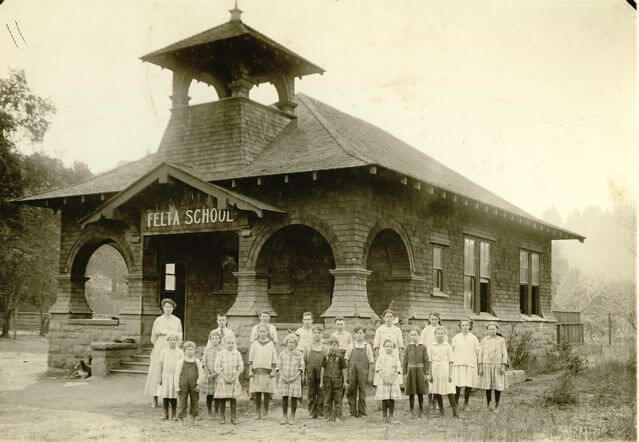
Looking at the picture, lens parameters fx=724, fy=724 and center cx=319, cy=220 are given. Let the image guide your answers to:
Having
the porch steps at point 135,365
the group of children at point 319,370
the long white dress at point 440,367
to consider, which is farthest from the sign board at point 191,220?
the long white dress at point 440,367

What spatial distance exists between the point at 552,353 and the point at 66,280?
16.2 m

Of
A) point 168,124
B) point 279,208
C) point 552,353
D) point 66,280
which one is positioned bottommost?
point 552,353

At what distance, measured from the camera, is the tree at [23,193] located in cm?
2855

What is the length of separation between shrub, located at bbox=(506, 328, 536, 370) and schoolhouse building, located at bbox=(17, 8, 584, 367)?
2.81ft

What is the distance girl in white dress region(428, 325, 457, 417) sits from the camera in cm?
1228

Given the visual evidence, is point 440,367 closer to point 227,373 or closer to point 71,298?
point 227,373

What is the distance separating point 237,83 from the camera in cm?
1802

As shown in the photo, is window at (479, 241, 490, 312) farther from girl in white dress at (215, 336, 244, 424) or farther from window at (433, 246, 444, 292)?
girl in white dress at (215, 336, 244, 424)

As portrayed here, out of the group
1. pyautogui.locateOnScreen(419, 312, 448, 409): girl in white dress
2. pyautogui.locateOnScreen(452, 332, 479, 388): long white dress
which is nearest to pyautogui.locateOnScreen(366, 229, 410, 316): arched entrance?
pyautogui.locateOnScreen(419, 312, 448, 409): girl in white dress

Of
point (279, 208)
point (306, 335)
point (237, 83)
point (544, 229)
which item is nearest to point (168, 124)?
point (237, 83)

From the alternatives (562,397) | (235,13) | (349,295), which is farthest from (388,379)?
(235,13)

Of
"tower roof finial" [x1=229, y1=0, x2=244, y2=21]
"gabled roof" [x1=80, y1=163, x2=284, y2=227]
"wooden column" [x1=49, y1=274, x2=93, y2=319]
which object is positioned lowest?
"wooden column" [x1=49, y1=274, x2=93, y2=319]

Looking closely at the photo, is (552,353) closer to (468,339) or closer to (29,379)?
(468,339)

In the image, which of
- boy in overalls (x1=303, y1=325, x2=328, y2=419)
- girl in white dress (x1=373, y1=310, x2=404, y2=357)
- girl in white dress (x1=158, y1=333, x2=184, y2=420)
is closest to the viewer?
girl in white dress (x1=158, y1=333, x2=184, y2=420)
